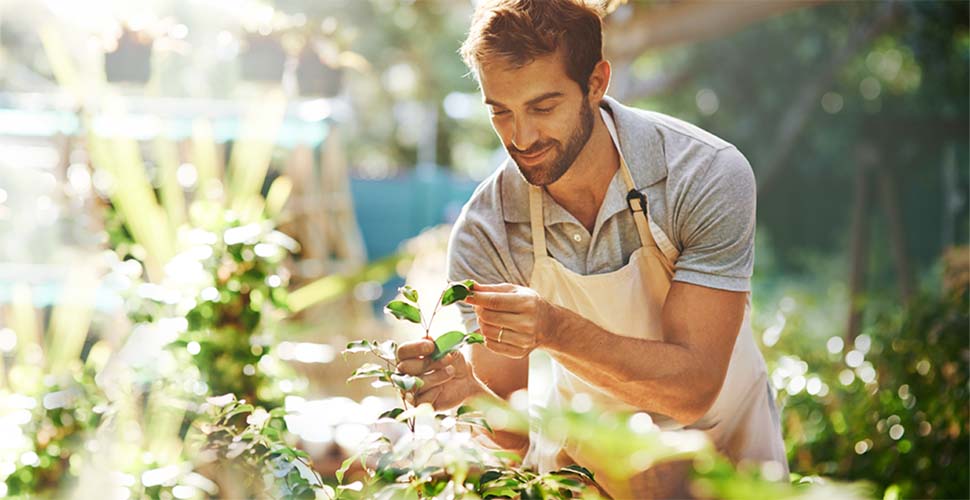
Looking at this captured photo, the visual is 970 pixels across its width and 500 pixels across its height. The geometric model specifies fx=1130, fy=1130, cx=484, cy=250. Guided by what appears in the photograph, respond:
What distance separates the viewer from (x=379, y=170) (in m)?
16.7

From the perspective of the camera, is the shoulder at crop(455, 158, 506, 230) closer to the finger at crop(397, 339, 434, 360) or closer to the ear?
the ear

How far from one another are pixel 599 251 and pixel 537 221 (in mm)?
108

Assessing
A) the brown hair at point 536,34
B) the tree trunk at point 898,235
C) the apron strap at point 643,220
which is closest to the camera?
the brown hair at point 536,34

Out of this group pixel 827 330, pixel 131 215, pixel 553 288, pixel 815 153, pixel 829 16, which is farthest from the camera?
pixel 815 153

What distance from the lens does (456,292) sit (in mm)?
1248

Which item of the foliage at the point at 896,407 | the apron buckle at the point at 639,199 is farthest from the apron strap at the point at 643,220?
the foliage at the point at 896,407

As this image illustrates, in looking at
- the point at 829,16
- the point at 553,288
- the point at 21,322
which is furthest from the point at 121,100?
the point at 829,16

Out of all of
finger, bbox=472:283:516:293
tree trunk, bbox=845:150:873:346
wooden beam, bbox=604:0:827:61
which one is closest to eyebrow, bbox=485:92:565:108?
finger, bbox=472:283:516:293

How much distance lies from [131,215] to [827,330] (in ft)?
19.3

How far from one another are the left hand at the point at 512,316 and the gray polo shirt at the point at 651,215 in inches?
12.4

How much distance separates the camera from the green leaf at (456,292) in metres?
1.24

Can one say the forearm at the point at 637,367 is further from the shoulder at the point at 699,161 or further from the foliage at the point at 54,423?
the foliage at the point at 54,423

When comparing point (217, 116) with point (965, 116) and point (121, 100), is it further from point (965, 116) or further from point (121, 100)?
point (965, 116)

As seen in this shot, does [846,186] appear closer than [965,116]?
No
